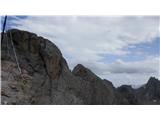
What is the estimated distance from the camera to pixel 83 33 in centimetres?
283

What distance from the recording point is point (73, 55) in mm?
2891

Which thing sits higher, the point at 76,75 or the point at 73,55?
the point at 73,55

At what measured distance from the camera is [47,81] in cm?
300

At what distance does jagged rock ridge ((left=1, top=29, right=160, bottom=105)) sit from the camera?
2.57m

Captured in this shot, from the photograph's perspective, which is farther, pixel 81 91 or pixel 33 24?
pixel 81 91

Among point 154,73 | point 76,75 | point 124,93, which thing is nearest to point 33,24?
point 76,75

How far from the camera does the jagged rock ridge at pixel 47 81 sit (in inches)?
101
